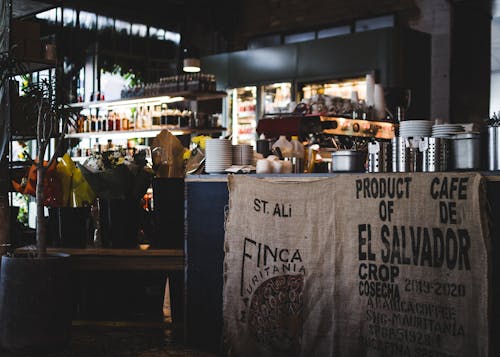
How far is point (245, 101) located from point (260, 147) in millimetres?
5571

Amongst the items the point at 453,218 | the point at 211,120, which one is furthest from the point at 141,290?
the point at 211,120

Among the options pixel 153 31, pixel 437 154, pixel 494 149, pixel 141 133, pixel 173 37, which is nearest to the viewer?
pixel 494 149

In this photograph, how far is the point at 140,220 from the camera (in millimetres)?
4672

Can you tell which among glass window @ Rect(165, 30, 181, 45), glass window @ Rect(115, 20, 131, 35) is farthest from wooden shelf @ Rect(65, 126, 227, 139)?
glass window @ Rect(165, 30, 181, 45)

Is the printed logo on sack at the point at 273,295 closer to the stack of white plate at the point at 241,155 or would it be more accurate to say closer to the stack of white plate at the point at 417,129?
the stack of white plate at the point at 241,155

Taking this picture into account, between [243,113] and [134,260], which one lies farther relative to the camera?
[243,113]

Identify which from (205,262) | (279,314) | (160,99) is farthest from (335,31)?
(279,314)

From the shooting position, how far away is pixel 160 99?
9.73 meters

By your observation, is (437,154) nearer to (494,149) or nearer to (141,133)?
(494,149)

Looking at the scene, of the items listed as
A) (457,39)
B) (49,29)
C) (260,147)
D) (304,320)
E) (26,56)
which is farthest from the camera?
(49,29)

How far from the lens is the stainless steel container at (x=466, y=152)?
3.07 meters

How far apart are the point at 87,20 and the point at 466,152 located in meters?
9.34

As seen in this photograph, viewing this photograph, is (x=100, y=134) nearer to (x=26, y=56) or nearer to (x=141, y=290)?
(x=26, y=56)

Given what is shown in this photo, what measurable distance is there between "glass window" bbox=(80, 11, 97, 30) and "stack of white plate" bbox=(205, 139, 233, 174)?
7902 mm
